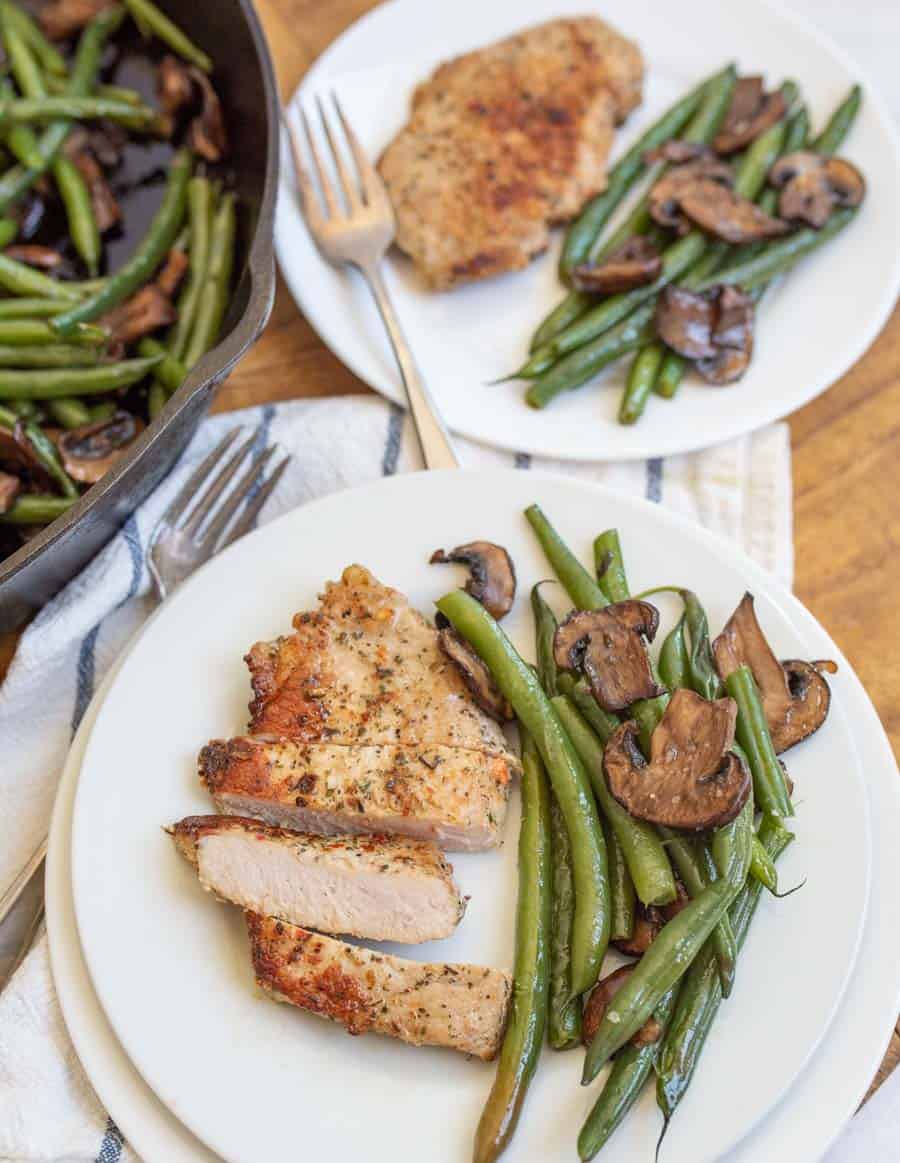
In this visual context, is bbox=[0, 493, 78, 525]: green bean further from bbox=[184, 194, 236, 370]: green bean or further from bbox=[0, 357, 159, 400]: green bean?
bbox=[184, 194, 236, 370]: green bean

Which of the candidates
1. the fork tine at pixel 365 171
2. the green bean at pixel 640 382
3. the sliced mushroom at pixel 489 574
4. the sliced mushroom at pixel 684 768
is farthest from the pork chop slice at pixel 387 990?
the fork tine at pixel 365 171

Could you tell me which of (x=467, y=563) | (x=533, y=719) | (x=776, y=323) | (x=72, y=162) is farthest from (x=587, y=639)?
(x=72, y=162)

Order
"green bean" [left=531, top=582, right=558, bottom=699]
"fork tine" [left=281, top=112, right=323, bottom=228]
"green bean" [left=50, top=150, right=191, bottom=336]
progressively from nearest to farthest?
1. "green bean" [left=531, top=582, right=558, bottom=699]
2. "green bean" [left=50, top=150, right=191, bottom=336]
3. "fork tine" [left=281, top=112, right=323, bottom=228]

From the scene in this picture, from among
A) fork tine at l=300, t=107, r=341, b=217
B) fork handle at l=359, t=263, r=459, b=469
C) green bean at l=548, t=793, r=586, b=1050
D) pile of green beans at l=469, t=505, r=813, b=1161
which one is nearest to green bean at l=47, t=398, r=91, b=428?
fork handle at l=359, t=263, r=459, b=469

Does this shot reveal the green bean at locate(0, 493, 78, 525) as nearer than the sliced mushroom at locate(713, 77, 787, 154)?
Yes

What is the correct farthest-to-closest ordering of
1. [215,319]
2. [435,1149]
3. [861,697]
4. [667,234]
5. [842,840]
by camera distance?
[667,234] → [215,319] → [861,697] → [842,840] → [435,1149]

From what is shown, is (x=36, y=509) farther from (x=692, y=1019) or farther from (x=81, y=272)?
(x=692, y=1019)

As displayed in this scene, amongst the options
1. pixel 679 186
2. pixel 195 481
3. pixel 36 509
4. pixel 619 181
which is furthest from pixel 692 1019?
pixel 619 181

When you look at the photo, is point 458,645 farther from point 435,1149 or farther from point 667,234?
point 667,234
